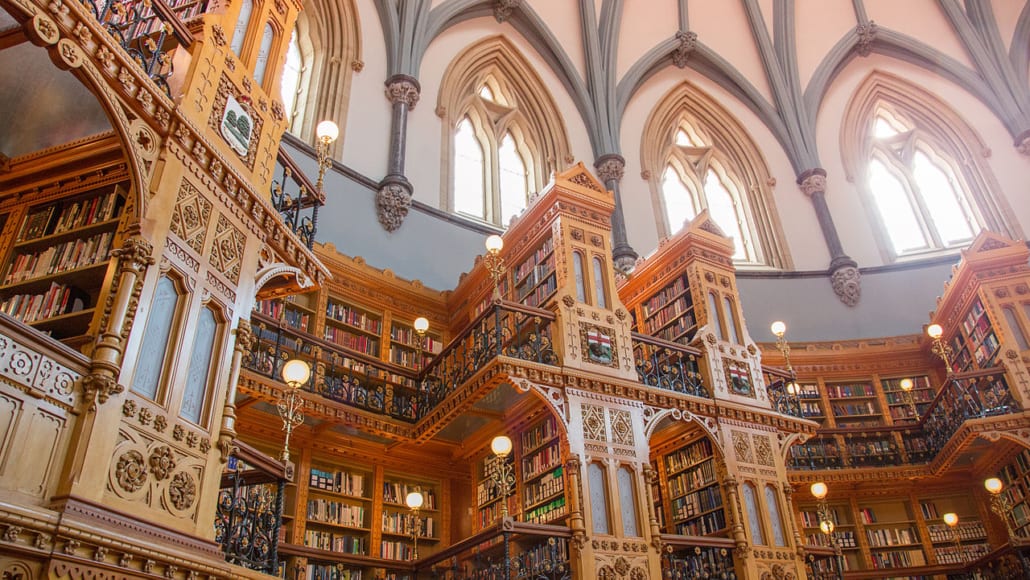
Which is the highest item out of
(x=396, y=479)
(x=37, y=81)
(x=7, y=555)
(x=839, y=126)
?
(x=839, y=126)

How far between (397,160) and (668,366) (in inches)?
228

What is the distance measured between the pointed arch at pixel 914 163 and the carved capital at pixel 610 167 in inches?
229

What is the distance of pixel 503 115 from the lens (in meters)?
15.6

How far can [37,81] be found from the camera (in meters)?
6.39

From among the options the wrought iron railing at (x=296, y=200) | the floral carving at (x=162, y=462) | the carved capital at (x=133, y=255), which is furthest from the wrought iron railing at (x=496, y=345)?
the carved capital at (x=133, y=255)

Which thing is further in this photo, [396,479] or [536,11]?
[536,11]

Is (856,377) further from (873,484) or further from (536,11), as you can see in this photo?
(536,11)

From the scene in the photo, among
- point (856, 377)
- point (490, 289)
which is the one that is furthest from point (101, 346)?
point (856, 377)

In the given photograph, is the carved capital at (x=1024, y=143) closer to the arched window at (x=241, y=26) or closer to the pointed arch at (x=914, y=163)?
the pointed arch at (x=914, y=163)

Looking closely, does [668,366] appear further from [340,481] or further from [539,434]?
[340,481]

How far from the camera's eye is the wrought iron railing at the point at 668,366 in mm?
9227

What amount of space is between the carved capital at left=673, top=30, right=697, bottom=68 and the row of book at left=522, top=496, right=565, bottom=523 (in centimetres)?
1304

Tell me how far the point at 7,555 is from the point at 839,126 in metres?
18.4

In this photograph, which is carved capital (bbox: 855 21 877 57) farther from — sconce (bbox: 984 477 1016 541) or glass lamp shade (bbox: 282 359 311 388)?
glass lamp shade (bbox: 282 359 311 388)
